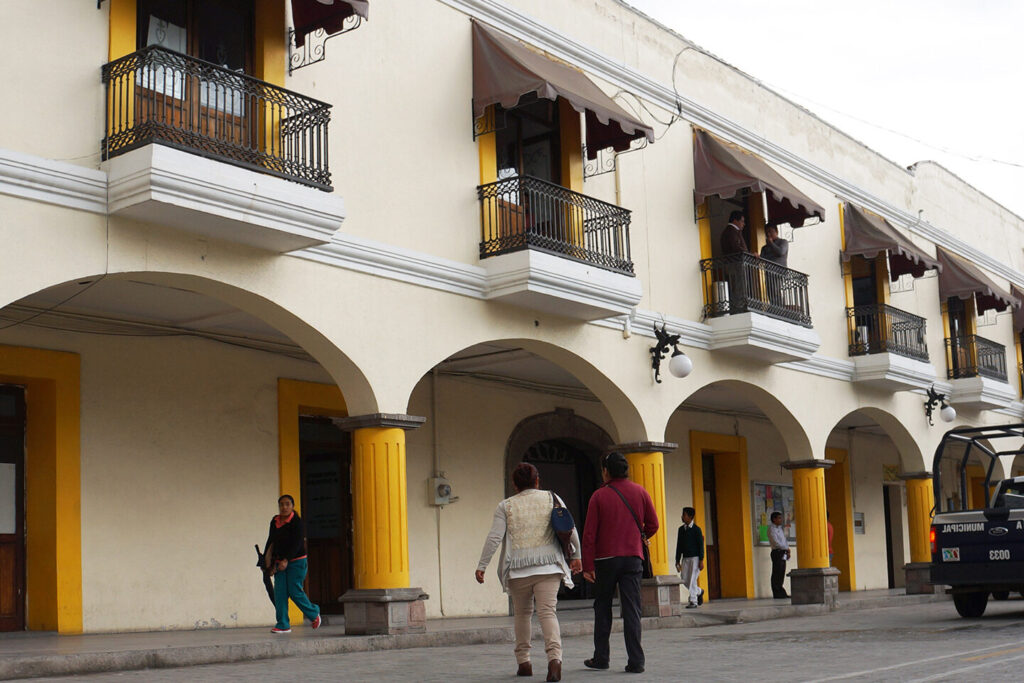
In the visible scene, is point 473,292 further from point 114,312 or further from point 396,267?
point 114,312

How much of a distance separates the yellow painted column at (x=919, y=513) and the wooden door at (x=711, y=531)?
3.59 m

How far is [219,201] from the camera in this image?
10.3m

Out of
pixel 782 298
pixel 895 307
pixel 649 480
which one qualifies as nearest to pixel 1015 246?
pixel 895 307

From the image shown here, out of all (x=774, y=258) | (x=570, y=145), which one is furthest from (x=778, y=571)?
(x=570, y=145)

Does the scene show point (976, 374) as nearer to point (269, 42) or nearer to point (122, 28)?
point (269, 42)

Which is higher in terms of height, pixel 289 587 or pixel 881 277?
pixel 881 277

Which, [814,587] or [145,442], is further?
[814,587]

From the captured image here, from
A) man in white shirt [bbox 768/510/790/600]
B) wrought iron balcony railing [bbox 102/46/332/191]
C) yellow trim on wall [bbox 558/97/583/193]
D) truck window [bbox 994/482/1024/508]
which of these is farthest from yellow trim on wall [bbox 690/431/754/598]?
wrought iron balcony railing [bbox 102/46/332/191]

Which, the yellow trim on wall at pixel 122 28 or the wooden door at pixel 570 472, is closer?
the yellow trim on wall at pixel 122 28

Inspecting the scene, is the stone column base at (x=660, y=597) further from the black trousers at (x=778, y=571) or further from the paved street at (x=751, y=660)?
the black trousers at (x=778, y=571)

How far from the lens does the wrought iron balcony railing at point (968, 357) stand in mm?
24125

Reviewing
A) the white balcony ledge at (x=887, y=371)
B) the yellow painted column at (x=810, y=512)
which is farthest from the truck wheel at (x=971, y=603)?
the white balcony ledge at (x=887, y=371)

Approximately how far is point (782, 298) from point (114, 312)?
971 cm

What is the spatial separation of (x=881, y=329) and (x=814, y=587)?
4858 mm
